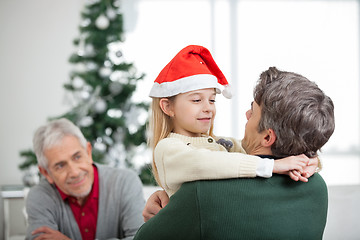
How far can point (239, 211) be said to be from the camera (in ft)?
4.10

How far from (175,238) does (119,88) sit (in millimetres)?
2838

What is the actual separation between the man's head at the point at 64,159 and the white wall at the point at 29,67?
248 centimetres

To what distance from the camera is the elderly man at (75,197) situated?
2633 millimetres

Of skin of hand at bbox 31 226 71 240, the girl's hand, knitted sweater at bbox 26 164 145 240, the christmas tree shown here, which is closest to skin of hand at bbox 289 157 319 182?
the girl's hand

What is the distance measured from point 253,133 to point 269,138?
61mm

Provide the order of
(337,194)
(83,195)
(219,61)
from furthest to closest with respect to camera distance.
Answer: (219,61)
(83,195)
(337,194)

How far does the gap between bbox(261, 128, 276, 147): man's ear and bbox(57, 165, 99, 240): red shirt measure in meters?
1.56

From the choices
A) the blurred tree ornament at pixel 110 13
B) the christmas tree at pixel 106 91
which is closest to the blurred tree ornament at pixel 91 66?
the christmas tree at pixel 106 91

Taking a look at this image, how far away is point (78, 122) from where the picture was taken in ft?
13.2

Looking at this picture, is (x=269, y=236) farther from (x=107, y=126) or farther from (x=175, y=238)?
(x=107, y=126)

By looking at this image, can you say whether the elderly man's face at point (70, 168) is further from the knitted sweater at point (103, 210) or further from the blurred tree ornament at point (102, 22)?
the blurred tree ornament at point (102, 22)

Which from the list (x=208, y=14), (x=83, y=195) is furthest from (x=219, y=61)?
(x=83, y=195)


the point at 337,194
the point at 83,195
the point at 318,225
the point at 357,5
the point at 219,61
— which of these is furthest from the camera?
the point at 357,5

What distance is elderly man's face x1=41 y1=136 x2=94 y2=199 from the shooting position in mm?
2637
